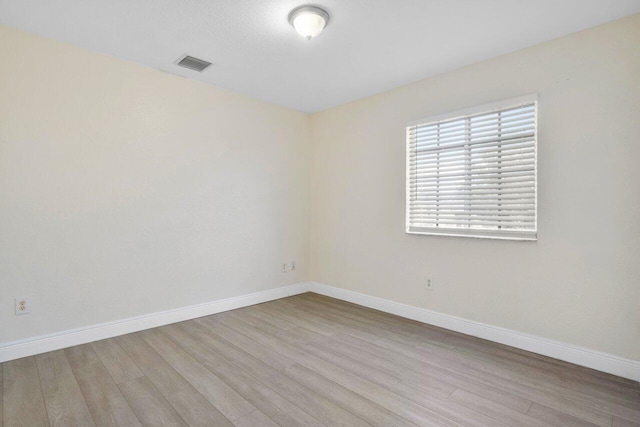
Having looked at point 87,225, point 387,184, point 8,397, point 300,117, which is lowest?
point 8,397

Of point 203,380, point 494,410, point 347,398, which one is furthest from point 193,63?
point 494,410

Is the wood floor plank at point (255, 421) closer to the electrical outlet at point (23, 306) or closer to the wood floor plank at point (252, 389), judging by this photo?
the wood floor plank at point (252, 389)

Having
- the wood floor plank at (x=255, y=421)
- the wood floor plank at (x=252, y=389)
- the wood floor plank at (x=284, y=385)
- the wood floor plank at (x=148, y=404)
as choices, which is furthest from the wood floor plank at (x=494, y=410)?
the wood floor plank at (x=148, y=404)

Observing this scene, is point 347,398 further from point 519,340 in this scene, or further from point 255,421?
point 519,340

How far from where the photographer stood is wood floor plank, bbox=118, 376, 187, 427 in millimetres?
1747

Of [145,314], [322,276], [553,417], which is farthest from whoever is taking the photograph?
[322,276]

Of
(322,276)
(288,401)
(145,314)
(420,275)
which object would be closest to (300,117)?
(322,276)

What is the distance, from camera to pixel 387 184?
3.65 m

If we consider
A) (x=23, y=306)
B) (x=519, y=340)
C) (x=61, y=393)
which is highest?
(x=23, y=306)

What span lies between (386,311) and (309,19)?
2.96 metres

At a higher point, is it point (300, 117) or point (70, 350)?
point (300, 117)

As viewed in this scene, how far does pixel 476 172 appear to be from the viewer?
2.91m

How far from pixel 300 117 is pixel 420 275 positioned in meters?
2.67

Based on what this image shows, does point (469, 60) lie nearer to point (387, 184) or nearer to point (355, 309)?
point (387, 184)
